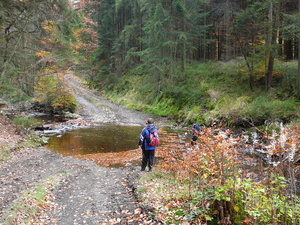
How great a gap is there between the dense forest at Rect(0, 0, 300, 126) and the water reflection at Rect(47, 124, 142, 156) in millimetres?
4202

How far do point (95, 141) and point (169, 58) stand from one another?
1122cm

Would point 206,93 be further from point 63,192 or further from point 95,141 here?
point 63,192

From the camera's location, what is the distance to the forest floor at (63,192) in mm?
4809

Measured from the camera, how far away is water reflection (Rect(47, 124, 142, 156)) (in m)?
13.2

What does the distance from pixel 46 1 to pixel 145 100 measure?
16491mm

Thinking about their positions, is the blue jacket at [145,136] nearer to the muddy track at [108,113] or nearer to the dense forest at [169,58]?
the dense forest at [169,58]

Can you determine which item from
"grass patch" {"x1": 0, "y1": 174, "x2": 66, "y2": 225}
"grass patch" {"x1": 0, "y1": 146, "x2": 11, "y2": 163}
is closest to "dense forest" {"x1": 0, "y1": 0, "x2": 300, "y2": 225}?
"grass patch" {"x1": 0, "y1": 174, "x2": 66, "y2": 225}

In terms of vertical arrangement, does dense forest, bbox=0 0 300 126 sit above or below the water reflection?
above

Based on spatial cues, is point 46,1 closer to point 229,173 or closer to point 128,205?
point 128,205

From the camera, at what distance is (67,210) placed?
5332 millimetres

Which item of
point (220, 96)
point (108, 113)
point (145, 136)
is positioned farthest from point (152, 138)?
point (108, 113)

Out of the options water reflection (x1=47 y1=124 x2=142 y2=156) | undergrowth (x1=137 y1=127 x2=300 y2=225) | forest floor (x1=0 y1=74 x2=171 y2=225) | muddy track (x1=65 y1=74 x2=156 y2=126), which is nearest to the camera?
undergrowth (x1=137 y1=127 x2=300 y2=225)

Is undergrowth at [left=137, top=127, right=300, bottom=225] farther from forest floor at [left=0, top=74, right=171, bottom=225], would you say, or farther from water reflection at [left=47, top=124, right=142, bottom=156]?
water reflection at [left=47, top=124, right=142, bottom=156]

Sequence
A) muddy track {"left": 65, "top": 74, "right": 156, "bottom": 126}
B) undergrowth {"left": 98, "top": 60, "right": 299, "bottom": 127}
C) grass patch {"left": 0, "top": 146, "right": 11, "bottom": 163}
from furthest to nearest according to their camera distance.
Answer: muddy track {"left": 65, "top": 74, "right": 156, "bottom": 126} < undergrowth {"left": 98, "top": 60, "right": 299, "bottom": 127} < grass patch {"left": 0, "top": 146, "right": 11, "bottom": 163}
